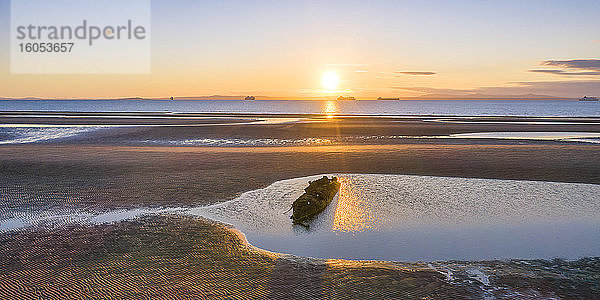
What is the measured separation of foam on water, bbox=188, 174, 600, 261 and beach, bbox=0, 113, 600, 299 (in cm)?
88

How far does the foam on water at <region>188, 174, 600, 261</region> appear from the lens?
1238cm

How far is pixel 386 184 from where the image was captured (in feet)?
70.8

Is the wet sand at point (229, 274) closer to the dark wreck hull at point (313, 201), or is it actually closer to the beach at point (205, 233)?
the beach at point (205, 233)

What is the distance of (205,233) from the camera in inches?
537

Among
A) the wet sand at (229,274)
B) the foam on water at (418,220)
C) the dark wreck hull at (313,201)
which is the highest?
the dark wreck hull at (313,201)

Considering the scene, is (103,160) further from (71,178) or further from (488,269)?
(488,269)

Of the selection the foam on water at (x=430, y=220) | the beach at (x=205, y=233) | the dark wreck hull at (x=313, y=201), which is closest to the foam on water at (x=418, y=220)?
the foam on water at (x=430, y=220)

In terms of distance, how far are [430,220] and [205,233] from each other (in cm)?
755

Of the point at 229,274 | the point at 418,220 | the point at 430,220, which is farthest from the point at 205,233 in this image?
the point at 430,220

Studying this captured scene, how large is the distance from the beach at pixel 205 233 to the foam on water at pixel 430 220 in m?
0.88

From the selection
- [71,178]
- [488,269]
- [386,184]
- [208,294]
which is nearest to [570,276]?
[488,269]

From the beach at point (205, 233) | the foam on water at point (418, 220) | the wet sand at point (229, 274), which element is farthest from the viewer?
the foam on water at point (418, 220)

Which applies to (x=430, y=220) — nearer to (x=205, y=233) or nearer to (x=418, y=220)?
(x=418, y=220)

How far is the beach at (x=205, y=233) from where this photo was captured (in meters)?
9.66
